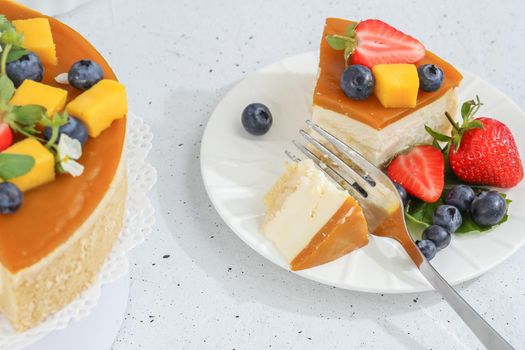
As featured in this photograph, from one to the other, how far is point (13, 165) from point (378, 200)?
980mm

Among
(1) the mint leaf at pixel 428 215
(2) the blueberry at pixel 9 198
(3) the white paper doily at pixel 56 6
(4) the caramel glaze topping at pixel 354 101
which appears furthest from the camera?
(3) the white paper doily at pixel 56 6

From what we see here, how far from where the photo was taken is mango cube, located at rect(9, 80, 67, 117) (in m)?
1.54

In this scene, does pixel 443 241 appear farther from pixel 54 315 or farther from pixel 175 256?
pixel 54 315

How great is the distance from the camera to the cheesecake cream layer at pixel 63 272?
4.71ft

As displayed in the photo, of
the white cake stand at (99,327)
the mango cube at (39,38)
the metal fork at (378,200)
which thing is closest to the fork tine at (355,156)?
the metal fork at (378,200)

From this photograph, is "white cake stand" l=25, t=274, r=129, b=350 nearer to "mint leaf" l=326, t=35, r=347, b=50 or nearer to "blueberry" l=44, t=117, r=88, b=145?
"blueberry" l=44, t=117, r=88, b=145

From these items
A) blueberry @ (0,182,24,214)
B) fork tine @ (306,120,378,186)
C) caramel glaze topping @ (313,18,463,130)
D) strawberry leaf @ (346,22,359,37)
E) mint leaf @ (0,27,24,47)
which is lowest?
fork tine @ (306,120,378,186)

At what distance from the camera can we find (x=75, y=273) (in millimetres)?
1536

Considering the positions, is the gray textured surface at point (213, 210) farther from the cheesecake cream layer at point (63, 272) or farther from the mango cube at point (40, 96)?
the mango cube at point (40, 96)

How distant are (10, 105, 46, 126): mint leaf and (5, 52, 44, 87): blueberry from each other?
0.38 ft

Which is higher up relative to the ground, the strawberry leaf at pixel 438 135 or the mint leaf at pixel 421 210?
the strawberry leaf at pixel 438 135

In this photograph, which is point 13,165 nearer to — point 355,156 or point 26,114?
point 26,114

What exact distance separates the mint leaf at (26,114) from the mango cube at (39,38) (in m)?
0.22

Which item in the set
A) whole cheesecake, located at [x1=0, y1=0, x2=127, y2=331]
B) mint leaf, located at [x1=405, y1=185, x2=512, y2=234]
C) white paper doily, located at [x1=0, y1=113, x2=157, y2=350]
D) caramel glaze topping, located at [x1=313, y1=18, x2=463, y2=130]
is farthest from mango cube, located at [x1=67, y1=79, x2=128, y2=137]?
mint leaf, located at [x1=405, y1=185, x2=512, y2=234]
